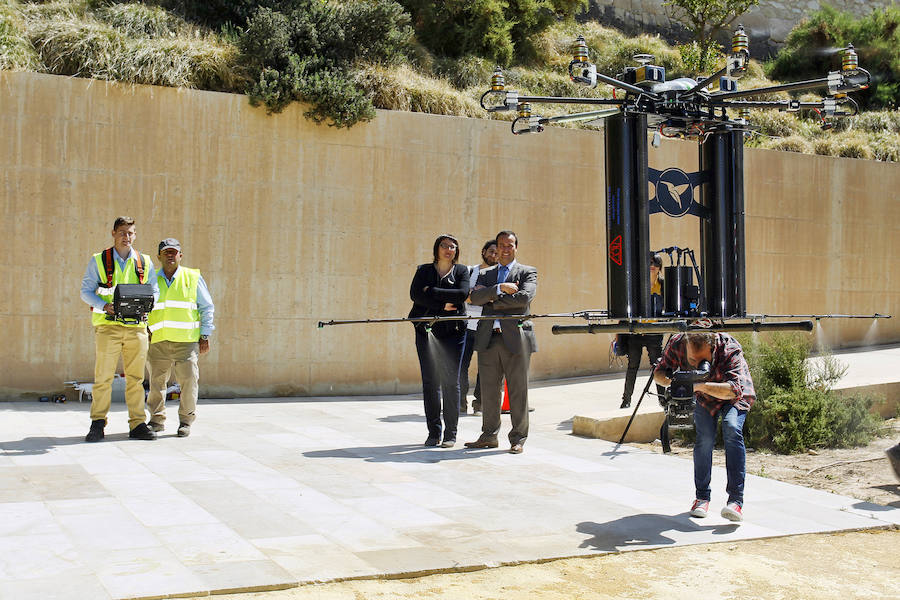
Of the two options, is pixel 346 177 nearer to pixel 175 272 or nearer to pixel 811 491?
pixel 175 272

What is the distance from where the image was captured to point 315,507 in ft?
20.4

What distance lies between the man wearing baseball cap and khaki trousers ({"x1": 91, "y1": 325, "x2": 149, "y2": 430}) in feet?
0.85

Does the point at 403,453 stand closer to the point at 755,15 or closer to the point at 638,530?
the point at 638,530

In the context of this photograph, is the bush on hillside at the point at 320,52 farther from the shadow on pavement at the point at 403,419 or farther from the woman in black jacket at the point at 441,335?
the woman in black jacket at the point at 441,335

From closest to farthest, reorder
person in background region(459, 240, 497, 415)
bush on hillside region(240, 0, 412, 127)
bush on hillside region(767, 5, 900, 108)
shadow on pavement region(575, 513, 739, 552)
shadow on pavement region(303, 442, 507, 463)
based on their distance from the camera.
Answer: shadow on pavement region(575, 513, 739, 552) < shadow on pavement region(303, 442, 507, 463) < person in background region(459, 240, 497, 415) < bush on hillside region(240, 0, 412, 127) < bush on hillside region(767, 5, 900, 108)

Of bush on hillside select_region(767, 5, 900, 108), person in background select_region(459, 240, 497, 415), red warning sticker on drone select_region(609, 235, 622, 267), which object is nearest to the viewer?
red warning sticker on drone select_region(609, 235, 622, 267)

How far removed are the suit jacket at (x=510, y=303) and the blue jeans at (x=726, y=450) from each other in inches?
92.7

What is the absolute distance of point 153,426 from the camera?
8977 millimetres

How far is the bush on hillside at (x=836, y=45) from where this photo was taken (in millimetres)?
22844

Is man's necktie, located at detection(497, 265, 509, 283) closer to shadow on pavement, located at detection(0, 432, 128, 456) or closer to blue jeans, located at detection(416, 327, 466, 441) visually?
blue jeans, located at detection(416, 327, 466, 441)

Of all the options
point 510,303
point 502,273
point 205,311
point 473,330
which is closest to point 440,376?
point 510,303

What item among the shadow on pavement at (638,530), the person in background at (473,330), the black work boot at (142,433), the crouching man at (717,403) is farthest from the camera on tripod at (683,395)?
the black work boot at (142,433)

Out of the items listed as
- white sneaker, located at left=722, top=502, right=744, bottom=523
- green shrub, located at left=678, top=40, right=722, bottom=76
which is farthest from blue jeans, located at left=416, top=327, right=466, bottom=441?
green shrub, located at left=678, top=40, right=722, bottom=76

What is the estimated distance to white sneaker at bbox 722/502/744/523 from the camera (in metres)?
6.11
